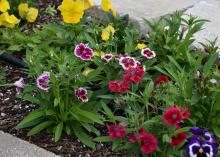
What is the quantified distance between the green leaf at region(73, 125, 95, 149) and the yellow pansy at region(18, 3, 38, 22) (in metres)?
1.69

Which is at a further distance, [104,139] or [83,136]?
[83,136]

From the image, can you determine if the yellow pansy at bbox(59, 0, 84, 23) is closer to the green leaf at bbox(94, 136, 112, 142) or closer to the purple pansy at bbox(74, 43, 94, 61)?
the purple pansy at bbox(74, 43, 94, 61)

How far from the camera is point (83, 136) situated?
3629 millimetres

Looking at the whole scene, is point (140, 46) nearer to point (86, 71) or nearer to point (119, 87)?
point (86, 71)

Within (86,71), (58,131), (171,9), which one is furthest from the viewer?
(171,9)

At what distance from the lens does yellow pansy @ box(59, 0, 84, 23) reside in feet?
14.0

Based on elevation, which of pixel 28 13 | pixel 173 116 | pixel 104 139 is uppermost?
pixel 173 116

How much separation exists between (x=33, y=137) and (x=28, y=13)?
5.64 ft

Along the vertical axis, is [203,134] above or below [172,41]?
above

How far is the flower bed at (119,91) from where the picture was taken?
3.16m

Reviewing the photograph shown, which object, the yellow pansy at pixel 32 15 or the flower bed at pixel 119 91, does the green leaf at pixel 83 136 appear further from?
the yellow pansy at pixel 32 15

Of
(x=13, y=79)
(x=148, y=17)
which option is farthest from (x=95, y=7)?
(x=13, y=79)

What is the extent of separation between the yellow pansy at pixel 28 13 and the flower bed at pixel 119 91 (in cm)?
47

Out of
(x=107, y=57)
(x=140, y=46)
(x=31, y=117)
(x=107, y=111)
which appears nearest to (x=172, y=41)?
(x=140, y=46)
